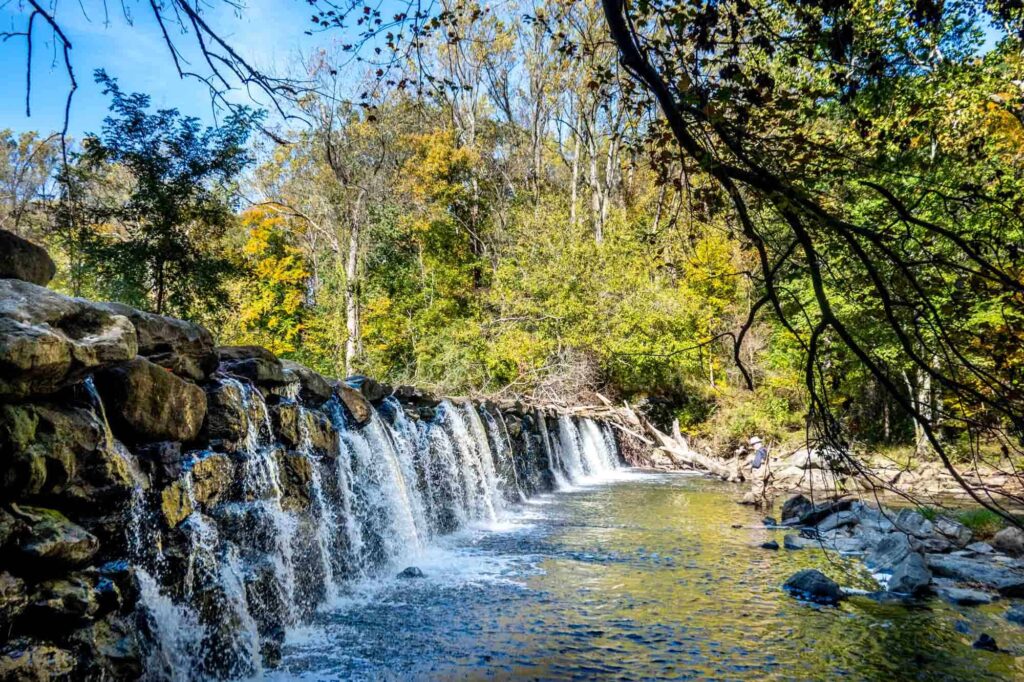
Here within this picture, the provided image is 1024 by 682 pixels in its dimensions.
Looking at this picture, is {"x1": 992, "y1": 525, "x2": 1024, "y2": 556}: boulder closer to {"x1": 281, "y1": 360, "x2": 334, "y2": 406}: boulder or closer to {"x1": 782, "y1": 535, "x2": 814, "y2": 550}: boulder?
{"x1": 782, "y1": 535, "x2": 814, "y2": 550}: boulder

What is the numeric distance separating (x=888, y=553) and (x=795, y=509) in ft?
10.3

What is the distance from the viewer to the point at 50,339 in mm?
3715

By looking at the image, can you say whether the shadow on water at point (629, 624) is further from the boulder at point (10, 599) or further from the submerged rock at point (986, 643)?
the boulder at point (10, 599)

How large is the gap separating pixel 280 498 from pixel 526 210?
67.9 feet

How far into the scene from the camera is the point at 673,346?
810 inches

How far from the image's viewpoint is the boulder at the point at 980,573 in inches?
266

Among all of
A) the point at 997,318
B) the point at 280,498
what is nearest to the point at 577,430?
the point at 997,318

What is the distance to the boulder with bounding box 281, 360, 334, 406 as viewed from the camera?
7426 mm

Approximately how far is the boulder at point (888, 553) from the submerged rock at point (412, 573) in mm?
5562

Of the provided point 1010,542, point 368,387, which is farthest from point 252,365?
point 1010,542

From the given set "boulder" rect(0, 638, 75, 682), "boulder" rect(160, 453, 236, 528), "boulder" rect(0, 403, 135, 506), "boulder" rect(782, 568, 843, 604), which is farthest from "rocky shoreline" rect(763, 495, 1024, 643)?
"boulder" rect(0, 403, 135, 506)

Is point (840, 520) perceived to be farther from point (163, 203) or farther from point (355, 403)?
point (163, 203)

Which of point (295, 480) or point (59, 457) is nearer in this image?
point (59, 457)

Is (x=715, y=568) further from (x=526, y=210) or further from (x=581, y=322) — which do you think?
(x=526, y=210)
